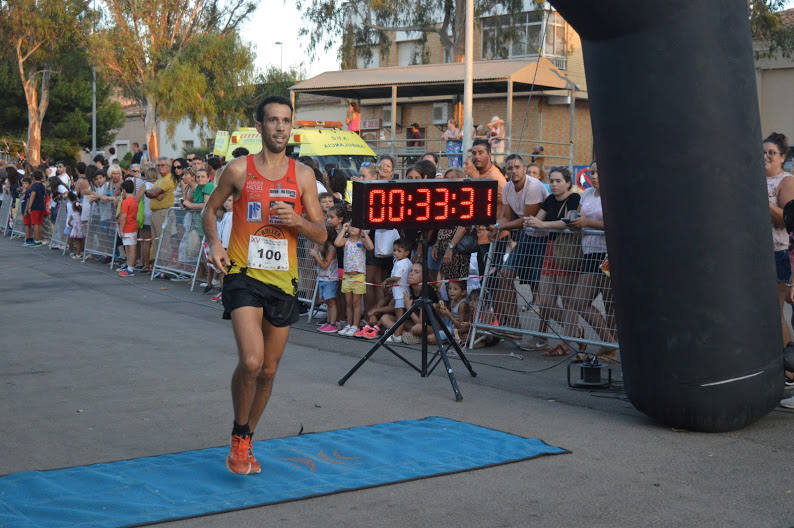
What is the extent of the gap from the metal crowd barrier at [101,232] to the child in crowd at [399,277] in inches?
377

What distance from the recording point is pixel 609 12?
6.66m

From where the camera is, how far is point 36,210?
82.0 ft

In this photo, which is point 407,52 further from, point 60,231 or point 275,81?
point 60,231

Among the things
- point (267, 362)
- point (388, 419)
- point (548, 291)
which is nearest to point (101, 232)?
point (548, 291)

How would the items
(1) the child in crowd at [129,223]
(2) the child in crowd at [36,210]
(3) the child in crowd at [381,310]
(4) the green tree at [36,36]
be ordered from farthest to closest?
(4) the green tree at [36,36] < (2) the child in crowd at [36,210] < (1) the child in crowd at [129,223] < (3) the child in crowd at [381,310]

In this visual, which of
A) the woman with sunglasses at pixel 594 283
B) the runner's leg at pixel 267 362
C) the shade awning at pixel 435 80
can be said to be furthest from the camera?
the shade awning at pixel 435 80

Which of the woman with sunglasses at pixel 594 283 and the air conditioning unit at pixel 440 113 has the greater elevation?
the air conditioning unit at pixel 440 113

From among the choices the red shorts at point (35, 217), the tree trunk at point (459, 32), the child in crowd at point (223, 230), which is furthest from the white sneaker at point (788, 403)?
the tree trunk at point (459, 32)

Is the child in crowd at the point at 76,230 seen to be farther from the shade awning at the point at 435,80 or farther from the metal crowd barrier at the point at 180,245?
the shade awning at the point at 435,80

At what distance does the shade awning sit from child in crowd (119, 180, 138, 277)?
1377cm

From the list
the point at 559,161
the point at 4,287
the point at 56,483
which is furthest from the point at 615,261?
the point at 559,161

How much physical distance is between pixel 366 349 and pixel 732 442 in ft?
15.8

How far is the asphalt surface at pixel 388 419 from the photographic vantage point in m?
5.28

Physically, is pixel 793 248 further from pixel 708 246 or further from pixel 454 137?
pixel 454 137
